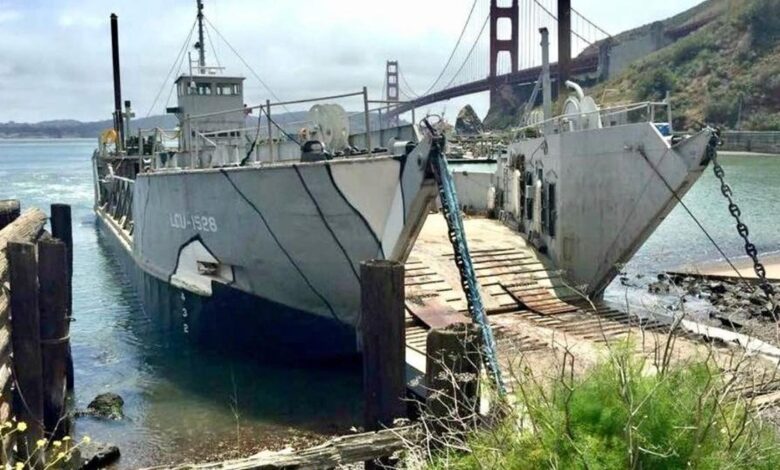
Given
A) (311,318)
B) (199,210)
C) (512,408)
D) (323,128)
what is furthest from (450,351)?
(199,210)

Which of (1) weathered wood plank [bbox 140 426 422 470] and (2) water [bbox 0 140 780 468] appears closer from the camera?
(1) weathered wood plank [bbox 140 426 422 470]

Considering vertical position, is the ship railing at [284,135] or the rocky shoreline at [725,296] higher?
the ship railing at [284,135]

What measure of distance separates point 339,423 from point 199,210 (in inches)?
163

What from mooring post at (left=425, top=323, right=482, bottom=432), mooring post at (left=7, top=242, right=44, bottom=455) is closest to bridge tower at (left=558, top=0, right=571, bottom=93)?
mooring post at (left=7, top=242, right=44, bottom=455)

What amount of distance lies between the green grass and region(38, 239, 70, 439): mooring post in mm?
4949

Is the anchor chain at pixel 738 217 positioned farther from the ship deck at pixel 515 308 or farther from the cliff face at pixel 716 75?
the cliff face at pixel 716 75

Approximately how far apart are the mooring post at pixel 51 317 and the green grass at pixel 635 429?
4.95 meters

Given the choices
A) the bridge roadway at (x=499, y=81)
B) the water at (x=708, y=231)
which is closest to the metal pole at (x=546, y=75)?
the water at (x=708, y=231)

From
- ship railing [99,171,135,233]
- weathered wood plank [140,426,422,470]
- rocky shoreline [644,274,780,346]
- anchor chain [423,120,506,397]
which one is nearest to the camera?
→ weathered wood plank [140,426,422,470]

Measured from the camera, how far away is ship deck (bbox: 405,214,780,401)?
8945 mm

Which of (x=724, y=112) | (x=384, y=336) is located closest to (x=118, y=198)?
(x=384, y=336)

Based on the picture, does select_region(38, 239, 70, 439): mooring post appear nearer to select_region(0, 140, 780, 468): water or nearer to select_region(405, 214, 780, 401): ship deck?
select_region(0, 140, 780, 468): water

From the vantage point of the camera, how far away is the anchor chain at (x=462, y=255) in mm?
5949

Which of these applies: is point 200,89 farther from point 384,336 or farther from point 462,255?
point 384,336
